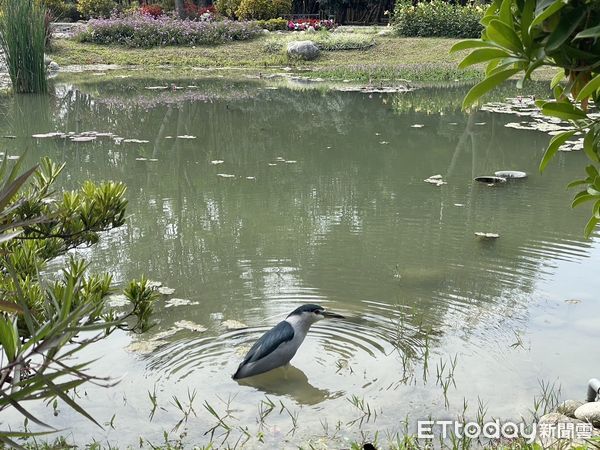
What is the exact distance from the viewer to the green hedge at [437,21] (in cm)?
2730

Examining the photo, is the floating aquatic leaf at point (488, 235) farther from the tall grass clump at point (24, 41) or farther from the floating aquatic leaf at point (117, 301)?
the tall grass clump at point (24, 41)

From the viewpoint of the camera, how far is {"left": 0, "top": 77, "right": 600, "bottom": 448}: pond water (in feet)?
12.9

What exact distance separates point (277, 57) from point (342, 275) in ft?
69.0

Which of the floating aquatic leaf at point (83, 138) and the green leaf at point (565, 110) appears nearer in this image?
the green leaf at point (565, 110)

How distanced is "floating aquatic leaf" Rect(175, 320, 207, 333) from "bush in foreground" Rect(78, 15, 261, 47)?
2440cm

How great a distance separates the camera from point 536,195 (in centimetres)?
812

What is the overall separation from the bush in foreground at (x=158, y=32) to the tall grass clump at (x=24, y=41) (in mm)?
11723

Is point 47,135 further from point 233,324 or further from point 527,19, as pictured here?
point 527,19

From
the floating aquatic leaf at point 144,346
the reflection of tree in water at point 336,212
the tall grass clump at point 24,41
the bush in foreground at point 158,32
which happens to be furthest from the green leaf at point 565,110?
the bush in foreground at point 158,32

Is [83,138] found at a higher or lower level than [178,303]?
higher

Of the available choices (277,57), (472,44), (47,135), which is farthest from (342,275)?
(277,57)

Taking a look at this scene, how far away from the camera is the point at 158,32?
27969mm

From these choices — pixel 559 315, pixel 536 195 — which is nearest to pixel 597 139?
pixel 559 315

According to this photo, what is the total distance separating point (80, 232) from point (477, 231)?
193 inches
